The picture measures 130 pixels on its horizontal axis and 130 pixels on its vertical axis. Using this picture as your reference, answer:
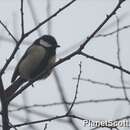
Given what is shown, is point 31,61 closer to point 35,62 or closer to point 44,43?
point 35,62

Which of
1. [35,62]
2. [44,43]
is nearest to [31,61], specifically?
[35,62]

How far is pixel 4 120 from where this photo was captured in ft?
8.56

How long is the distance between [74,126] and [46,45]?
7.52 ft

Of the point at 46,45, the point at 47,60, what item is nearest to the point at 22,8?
the point at 47,60

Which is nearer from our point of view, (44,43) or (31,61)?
(31,61)

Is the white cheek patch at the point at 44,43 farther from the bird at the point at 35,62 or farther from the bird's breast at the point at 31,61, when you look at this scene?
the bird's breast at the point at 31,61

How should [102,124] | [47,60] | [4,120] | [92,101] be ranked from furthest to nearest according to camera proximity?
[47,60]
[92,101]
[102,124]
[4,120]

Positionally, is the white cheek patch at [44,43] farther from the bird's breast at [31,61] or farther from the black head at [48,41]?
the bird's breast at [31,61]

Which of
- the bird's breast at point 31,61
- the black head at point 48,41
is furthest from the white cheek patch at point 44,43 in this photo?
the bird's breast at point 31,61

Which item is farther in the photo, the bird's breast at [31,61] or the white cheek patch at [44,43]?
the white cheek patch at [44,43]

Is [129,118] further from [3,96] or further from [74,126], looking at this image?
[3,96]

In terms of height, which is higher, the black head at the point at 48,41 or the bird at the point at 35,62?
the black head at the point at 48,41

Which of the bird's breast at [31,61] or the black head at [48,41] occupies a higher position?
the black head at [48,41]

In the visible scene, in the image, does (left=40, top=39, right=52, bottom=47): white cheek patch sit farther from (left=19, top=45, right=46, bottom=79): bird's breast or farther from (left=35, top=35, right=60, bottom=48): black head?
(left=19, top=45, right=46, bottom=79): bird's breast
